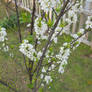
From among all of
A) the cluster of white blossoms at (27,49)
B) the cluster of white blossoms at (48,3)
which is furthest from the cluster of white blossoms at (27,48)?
the cluster of white blossoms at (48,3)

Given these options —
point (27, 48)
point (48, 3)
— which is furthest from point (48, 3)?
point (27, 48)

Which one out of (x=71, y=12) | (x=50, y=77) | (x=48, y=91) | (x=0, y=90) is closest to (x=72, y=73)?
(x=48, y=91)

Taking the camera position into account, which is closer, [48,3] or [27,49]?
[48,3]

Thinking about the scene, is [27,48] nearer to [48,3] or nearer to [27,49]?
[27,49]

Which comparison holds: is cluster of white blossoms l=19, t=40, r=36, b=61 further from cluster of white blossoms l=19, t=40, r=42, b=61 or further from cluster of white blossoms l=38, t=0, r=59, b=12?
cluster of white blossoms l=38, t=0, r=59, b=12

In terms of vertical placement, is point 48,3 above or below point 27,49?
above

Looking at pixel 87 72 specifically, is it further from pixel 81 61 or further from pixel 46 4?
pixel 46 4

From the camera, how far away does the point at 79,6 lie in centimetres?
151

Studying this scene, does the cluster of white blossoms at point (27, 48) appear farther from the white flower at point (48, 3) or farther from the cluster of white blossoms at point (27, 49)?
the white flower at point (48, 3)

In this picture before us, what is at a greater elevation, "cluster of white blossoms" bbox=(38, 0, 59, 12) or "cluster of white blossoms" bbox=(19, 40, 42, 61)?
"cluster of white blossoms" bbox=(38, 0, 59, 12)

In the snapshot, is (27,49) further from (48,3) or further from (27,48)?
(48,3)

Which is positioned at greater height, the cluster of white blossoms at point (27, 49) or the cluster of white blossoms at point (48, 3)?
the cluster of white blossoms at point (48, 3)

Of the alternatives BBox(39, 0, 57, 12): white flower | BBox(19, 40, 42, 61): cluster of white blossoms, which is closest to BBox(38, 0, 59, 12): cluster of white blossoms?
BBox(39, 0, 57, 12): white flower

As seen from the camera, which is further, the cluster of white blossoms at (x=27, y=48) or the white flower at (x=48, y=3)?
the cluster of white blossoms at (x=27, y=48)
